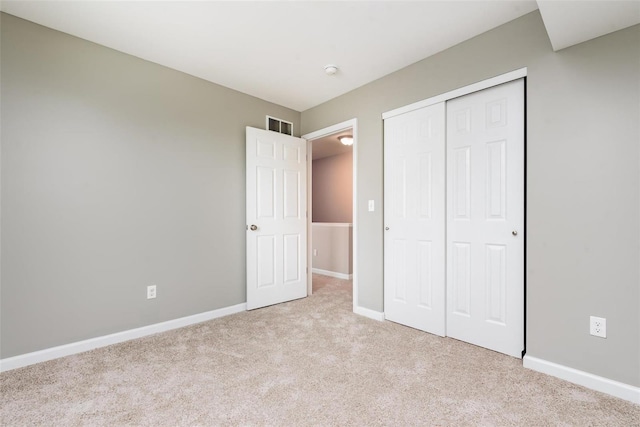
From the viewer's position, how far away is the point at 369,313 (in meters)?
3.07

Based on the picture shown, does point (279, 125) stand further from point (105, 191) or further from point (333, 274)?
point (333, 274)

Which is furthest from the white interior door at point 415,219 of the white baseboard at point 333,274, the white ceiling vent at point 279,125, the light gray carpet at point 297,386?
the white baseboard at point 333,274

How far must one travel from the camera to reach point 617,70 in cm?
172

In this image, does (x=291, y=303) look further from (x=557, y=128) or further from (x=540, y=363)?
(x=557, y=128)

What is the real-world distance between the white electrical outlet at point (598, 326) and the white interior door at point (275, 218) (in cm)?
272

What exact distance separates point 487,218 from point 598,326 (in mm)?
898

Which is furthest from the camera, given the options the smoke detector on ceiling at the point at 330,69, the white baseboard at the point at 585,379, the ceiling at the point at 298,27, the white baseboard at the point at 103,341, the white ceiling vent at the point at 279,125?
the white ceiling vent at the point at 279,125

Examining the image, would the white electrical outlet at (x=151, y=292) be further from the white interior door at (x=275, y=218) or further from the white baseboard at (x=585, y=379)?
the white baseboard at (x=585, y=379)

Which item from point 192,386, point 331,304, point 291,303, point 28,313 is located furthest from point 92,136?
point 331,304

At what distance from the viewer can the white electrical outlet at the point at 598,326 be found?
5.74 feet

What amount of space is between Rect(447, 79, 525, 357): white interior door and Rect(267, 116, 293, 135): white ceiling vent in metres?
2.00

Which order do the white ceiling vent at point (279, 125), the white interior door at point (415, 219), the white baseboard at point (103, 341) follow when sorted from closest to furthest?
the white baseboard at point (103, 341), the white interior door at point (415, 219), the white ceiling vent at point (279, 125)

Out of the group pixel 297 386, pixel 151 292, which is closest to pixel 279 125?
pixel 151 292

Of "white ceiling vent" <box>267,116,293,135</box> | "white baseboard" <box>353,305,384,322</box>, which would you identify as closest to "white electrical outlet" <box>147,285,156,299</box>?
"white baseboard" <box>353,305,384,322</box>
